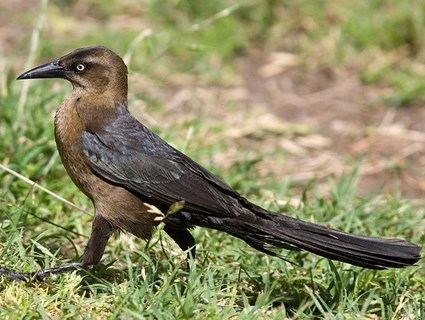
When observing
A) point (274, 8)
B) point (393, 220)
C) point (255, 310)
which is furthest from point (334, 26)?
point (255, 310)

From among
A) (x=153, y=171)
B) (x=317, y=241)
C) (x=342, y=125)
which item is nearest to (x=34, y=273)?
(x=153, y=171)

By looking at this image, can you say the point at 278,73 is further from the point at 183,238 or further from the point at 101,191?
the point at 101,191

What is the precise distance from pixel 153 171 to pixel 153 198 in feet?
0.44

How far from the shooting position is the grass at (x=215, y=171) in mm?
4359

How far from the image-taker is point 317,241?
4.47 metres

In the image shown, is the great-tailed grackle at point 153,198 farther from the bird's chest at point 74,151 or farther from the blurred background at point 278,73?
the blurred background at point 278,73

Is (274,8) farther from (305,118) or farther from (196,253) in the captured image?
(196,253)

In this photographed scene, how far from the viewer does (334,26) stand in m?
9.12

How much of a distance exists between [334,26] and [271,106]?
1.29 metres

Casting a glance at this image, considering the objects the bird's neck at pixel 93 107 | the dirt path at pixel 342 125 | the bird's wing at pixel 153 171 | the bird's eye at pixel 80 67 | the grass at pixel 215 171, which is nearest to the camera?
the grass at pixel 215 171

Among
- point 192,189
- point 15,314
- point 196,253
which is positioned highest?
point 192,189

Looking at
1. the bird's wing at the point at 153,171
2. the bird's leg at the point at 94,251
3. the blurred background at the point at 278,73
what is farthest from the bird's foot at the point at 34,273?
the blurred background at the point at 278,73

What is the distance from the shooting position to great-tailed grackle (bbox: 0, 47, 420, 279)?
4.47 m

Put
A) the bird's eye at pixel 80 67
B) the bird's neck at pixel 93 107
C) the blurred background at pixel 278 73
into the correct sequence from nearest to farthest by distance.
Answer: the bird's neck at pixel 93 107 → the bird's eye at pixel 80 67 → the blurred background at pixel 278 73
